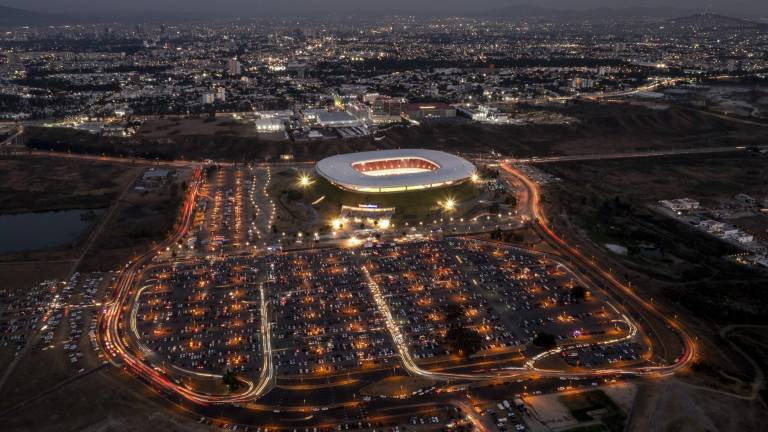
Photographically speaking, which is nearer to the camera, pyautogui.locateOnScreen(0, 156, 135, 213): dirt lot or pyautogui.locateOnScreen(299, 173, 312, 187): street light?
pyautogui.locateOnScreen(0, 156, 135, 213): dirt lot

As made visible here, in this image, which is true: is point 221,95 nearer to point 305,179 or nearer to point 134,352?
point 305,179

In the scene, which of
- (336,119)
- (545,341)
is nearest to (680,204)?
(545,341)

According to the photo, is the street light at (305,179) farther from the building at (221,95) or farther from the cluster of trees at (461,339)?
the building at (221,95)

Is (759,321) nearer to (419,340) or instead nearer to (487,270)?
(487,270)

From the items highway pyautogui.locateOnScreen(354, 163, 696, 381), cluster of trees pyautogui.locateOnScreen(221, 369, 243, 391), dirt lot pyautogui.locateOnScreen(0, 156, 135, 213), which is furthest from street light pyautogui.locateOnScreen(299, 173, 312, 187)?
cluster of trees pyautogui.locateOnScreen(221, 369, 243, 391)

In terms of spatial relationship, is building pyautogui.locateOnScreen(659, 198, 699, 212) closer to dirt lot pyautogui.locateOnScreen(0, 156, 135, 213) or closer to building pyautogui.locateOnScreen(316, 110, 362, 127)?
building pyautogui.locateOnScreen(316, 110, 362, 127)

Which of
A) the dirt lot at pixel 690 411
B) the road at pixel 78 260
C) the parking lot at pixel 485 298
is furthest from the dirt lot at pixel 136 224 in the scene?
the dirt lot at pixel 690 411
